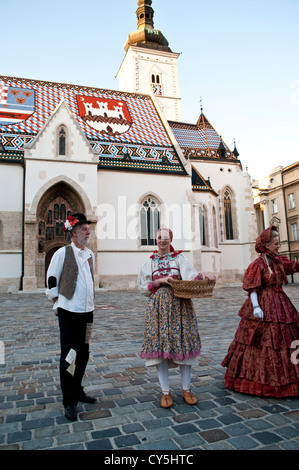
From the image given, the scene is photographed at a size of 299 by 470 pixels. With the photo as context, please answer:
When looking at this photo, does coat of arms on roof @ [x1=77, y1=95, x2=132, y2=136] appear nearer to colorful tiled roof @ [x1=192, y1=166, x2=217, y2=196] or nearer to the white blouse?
colorful tiled roof @ [x1=192, y1=166, x2=217, y2=196]

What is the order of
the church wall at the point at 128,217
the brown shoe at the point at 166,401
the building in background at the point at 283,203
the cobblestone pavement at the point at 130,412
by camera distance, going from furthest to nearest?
the building in background at the point at 283,203 → the church wall at the point at 128,217 → the brown shoe at the point at 166,401 → the cobblestone pavement at the point at 130,412

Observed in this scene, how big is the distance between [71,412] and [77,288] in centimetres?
111

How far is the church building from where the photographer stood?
19.0 metres

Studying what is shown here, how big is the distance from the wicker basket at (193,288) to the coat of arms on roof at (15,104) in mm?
21095

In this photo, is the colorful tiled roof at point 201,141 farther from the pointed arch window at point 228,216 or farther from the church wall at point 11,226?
the church wall at point 11,226

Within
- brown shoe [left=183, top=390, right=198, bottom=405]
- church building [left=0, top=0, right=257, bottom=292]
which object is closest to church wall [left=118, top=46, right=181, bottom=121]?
church building [left=0, top=0, right=257, bottom=292]

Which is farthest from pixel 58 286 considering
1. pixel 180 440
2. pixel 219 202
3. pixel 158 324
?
pixel 219 202

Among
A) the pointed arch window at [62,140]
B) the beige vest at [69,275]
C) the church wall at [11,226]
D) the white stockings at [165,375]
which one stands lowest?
the white stockings at [165,375]

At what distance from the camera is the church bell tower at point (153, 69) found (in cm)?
3688

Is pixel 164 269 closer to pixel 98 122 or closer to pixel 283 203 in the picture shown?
pixel 98 122

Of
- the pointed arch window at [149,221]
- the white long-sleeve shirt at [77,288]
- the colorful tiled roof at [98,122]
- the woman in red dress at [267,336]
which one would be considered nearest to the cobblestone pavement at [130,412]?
the woman in red dress at [267,336]

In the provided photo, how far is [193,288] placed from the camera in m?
3.23

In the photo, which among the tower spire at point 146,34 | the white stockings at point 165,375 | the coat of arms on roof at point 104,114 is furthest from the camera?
the tower spire at point 146,34
